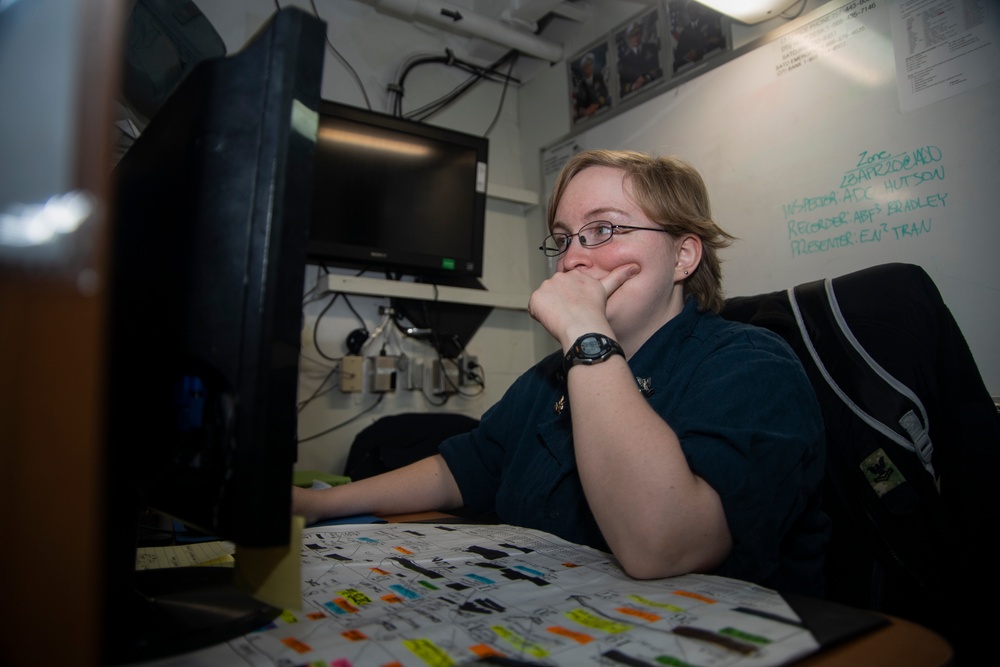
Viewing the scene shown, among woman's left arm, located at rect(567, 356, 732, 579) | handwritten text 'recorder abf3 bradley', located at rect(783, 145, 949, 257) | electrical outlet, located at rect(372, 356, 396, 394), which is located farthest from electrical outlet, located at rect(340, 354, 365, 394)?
woman's left arm, located at rect(567, 356, 732, 579)

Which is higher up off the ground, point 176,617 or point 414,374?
point 414,374

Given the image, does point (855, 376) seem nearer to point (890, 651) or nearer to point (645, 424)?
point (645, 424)

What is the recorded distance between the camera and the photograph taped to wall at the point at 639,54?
233 cm

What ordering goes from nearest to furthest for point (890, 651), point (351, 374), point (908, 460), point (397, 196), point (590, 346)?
point (890, 651) < point (590, 346) < point (908, 460) < point (351, 374) < point (397, 196)

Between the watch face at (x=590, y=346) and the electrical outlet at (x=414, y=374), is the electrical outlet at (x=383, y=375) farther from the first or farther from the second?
the watch face at (x=590, y=346)

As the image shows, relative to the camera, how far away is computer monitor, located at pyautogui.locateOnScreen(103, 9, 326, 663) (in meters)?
0.38

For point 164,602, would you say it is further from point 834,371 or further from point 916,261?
point 916,261

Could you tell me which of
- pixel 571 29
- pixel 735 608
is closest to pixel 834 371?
pixel 735 608

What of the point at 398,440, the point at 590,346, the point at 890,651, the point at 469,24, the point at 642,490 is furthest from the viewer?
the point at 469,24

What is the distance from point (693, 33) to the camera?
2191mm

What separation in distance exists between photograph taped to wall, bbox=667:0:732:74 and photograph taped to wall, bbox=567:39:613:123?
35 centimetres

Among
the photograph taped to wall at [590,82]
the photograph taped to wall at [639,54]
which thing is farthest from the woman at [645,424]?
the photograph taped to wall at [590,82]

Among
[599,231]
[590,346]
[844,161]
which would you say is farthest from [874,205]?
[590,346]

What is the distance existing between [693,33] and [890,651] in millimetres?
2282
